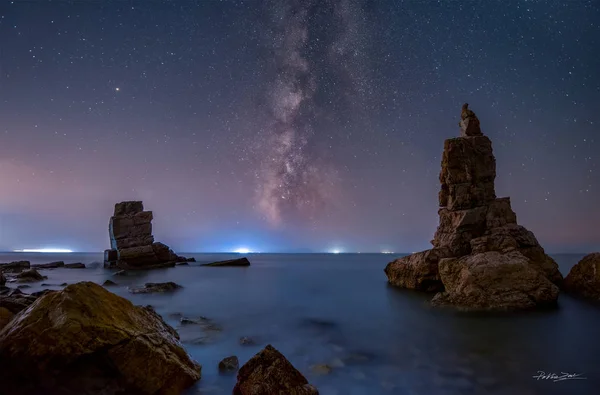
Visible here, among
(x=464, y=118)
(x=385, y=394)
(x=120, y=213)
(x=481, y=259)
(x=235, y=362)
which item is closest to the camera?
(x=385, y=394)

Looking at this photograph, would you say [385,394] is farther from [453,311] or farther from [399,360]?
[453,311]

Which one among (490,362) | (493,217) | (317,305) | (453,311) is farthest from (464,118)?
(490,362)

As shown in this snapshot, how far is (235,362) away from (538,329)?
9.79 metres

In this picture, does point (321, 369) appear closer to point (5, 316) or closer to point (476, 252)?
point (5, 316)

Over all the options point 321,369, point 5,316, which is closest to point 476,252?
point 321,369

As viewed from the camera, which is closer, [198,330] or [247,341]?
[247,341]

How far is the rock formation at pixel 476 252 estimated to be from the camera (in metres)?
12.8

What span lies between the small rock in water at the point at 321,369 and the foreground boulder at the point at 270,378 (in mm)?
1445

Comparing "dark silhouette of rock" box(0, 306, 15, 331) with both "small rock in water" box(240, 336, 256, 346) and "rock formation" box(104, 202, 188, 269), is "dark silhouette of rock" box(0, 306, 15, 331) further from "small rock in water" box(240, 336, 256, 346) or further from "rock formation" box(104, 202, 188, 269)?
"rock formation" box(104, 202, 188, 269)

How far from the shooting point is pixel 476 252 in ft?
54.1

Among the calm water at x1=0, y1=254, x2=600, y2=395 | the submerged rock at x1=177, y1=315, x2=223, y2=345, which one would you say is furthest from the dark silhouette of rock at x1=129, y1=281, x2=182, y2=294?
the submerged rock at x1=177, y1=315, x2=223, y2=345

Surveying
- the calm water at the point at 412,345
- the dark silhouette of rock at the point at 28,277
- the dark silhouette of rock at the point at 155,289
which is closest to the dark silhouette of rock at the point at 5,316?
the calm water at the point at 412,345

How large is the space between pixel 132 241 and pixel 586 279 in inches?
1822

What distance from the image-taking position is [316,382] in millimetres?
Answer: 6266
